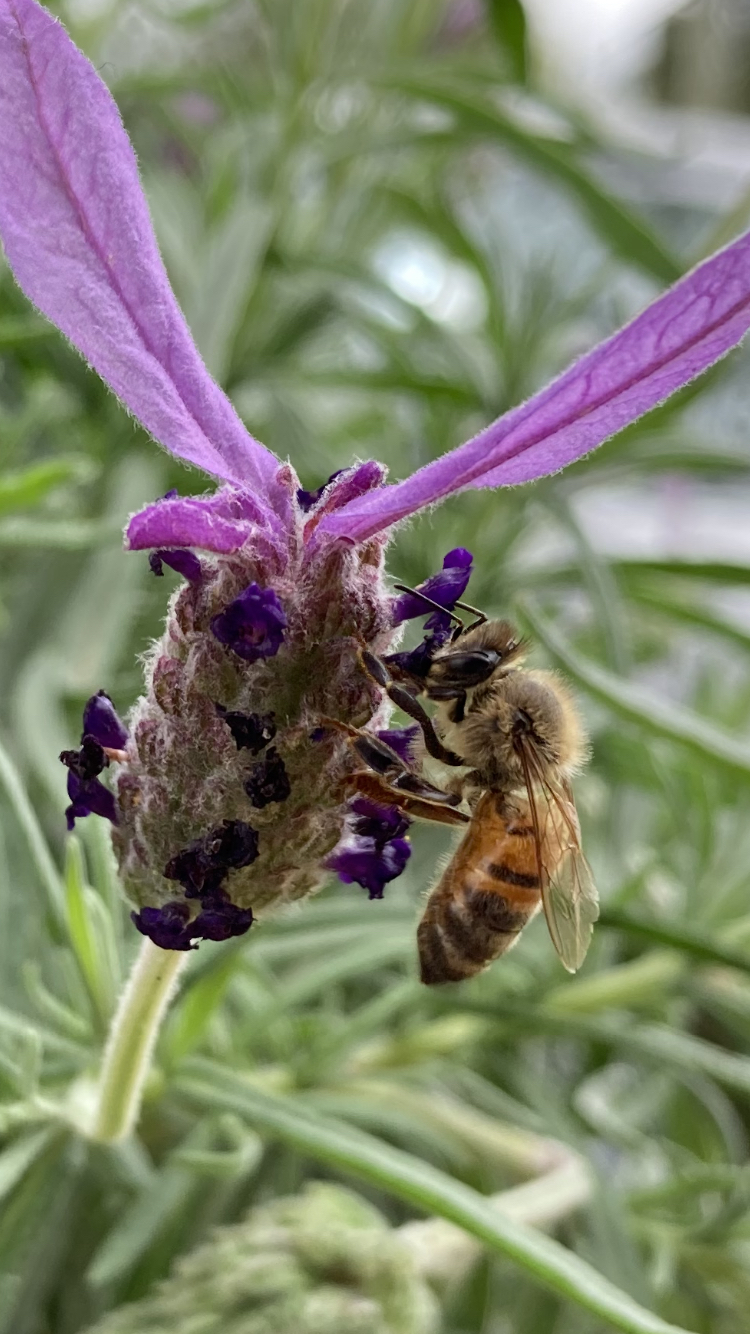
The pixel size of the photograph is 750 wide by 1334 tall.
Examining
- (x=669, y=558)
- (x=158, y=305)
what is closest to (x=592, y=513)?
(x=669, y=558)

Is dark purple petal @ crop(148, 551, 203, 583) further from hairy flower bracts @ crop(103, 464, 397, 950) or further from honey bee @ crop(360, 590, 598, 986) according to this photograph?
honey bee @ crop(360, 590, 598, 986)

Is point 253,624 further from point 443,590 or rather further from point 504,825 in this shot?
point 504,825

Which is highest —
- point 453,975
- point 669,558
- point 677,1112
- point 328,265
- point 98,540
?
point 328,265

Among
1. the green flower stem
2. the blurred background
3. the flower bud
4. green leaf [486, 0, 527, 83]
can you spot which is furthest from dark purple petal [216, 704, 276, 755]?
green leaf [486, 0, 527, 83]

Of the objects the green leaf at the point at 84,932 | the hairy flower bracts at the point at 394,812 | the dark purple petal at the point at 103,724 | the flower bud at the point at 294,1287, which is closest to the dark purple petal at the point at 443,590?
the hairy flower bracts at the point at 394,812

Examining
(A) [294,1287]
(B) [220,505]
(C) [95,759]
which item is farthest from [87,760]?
(A) [294,1287]

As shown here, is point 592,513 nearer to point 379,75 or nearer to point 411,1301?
point 379,75

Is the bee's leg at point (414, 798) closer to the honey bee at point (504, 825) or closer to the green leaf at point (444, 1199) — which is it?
the honey bee at point (504, 825)
